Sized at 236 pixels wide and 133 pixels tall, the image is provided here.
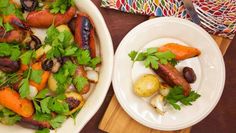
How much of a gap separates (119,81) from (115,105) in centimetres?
7

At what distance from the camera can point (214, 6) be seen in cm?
109

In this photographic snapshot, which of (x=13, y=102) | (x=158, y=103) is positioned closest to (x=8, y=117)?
(x=13, y=102)

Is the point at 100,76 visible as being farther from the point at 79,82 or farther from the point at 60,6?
the point at 60,6

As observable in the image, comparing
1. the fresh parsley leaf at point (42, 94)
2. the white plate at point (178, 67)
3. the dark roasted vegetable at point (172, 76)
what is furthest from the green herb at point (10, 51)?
the dark roasted vegetable at point (172, 76)

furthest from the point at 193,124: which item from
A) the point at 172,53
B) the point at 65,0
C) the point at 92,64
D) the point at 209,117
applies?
the point at 65,0

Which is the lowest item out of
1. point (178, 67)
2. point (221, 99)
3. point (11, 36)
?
point (221, 99)

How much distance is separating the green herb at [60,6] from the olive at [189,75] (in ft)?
1.20

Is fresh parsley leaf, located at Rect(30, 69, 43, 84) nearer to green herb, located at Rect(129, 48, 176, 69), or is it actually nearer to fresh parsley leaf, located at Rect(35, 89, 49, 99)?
fresh parsley leaf, located at Rect(35, 89, 49, 99)

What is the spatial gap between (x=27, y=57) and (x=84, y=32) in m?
0.16

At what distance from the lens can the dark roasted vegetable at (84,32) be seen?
984mm

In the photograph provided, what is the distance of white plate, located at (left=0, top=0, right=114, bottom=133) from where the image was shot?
3.20ft

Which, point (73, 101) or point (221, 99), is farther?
point (221, 99)

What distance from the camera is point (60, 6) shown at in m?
1.00

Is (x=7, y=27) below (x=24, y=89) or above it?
above
